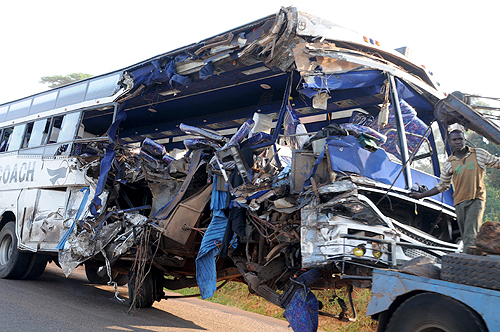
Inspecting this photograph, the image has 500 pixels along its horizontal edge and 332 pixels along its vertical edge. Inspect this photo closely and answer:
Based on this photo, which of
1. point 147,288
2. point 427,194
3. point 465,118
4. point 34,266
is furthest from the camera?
point 34,266

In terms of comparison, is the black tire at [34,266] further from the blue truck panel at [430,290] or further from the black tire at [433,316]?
the black tire at [433,316]

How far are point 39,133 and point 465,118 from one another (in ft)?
27.2

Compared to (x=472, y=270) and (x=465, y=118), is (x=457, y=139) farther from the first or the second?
(x=472, y=270)

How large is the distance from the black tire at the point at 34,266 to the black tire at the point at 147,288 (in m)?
2.80

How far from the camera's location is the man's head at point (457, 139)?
4052 millimetres

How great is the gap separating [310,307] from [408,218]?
5.16ft

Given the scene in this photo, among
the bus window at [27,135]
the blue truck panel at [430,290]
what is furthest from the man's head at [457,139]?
the bus window at [27,135]

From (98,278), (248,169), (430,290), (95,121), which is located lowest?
(98,278)

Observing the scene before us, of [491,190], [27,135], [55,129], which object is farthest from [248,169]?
[491,190]

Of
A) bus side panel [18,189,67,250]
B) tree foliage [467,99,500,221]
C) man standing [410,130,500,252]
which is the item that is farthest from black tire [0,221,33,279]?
tree foliage [467,99,500,221]

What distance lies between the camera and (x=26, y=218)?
324 inches

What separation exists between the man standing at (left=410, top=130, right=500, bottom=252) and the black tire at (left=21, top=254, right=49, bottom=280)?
825cm

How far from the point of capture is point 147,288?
7211mm

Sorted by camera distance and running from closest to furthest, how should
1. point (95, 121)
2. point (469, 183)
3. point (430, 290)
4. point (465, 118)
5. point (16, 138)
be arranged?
point (430, 290), point (465, 118), point (469, 183), point (95, 121), point (16, 138)
